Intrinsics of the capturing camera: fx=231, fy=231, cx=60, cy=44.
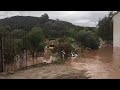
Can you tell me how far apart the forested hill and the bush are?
21.2ft

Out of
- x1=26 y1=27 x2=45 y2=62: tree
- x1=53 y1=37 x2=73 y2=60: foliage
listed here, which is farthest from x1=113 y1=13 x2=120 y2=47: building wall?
x1=26 y1=27 x2=45 y2=62: tree

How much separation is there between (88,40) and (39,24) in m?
12.5

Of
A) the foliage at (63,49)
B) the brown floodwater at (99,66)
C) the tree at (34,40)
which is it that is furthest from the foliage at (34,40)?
the brown floodwater at (99,66)

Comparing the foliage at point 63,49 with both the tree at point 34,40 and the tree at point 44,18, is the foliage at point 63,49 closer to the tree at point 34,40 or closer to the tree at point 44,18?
the tree at point 34,40

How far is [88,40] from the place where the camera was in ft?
91.5

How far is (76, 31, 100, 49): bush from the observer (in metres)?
27.9

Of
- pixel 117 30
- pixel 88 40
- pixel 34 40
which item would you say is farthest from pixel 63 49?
pixel 88 40

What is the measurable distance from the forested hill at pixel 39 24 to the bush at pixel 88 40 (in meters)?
6.45

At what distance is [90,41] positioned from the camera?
27828 millimetres

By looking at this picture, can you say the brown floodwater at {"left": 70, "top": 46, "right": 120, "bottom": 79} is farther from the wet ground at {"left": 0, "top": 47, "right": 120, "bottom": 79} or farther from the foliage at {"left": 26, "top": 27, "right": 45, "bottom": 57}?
the foliage at {"left": 26, "top": 27, "right": 45, "bottom": 57}
